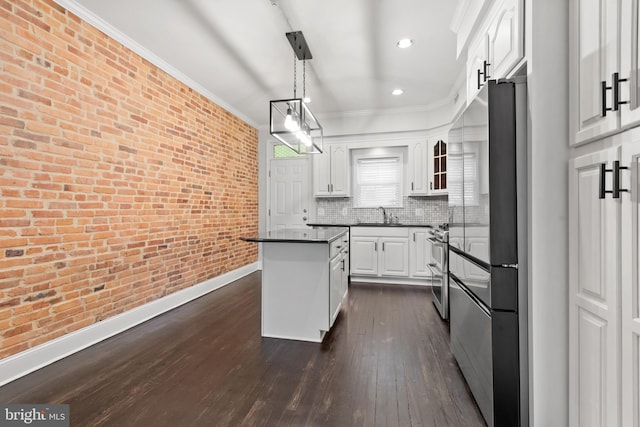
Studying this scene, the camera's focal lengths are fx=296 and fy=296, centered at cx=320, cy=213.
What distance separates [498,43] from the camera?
189cm

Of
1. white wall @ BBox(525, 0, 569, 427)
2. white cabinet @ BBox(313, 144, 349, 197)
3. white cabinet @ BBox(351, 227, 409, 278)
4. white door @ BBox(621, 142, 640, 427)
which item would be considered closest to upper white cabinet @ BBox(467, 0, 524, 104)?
white wall @ BBox(525, 0, 569, 427)

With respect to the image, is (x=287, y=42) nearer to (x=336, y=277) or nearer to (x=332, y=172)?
(x=336, y=277)

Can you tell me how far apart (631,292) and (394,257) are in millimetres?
3762

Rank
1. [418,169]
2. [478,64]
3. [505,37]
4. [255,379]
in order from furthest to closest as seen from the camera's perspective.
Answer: [418,169] < [478,64] < [255,379] < [505,37]

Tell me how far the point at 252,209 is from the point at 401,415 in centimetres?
456

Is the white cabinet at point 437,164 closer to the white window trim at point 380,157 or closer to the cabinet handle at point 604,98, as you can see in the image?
the white window trim at point 380,157

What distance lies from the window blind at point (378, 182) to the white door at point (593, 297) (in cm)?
408

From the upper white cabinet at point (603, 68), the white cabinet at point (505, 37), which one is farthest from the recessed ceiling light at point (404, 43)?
the upper white cabinet at point (603, 68)

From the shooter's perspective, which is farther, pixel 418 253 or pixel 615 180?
pixel 418 253

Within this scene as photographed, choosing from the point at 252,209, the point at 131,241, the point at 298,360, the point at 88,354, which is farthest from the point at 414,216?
the point at 88,354

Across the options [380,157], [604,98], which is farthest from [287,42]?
[380,157]

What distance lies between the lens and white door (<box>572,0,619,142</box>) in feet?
3.67

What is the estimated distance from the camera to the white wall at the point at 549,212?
141cm

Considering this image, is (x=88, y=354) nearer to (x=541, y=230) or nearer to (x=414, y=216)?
(x=541, y=230)
